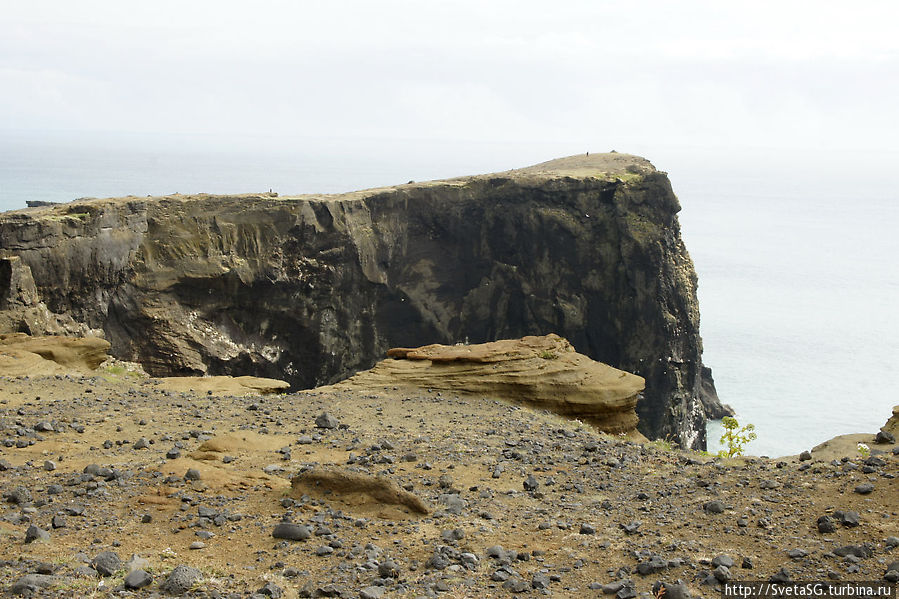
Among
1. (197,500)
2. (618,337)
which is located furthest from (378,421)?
(618,337)

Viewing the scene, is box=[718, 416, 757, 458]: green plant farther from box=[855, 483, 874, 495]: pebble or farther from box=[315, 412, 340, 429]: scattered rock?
box=[315, 412, 340, 429]: scattered rock

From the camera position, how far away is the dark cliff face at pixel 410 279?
3012 centimetres

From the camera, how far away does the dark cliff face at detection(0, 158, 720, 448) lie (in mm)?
30125

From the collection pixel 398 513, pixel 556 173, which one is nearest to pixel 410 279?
pixel 556 173

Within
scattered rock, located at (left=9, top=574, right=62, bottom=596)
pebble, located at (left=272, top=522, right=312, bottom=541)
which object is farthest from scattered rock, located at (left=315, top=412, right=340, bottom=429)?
scattered rock, located at (left=9, top=574, right=62, bottom=596)

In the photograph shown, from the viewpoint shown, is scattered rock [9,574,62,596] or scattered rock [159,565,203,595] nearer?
scattered rock [9,574,62,596]

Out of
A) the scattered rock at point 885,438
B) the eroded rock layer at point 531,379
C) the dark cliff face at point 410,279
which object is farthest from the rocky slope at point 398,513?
the dark cliff face at point 410,279

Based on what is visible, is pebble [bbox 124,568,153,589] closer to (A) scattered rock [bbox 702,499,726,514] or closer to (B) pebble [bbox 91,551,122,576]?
(B) pebble [bbox 91,551,122,576]

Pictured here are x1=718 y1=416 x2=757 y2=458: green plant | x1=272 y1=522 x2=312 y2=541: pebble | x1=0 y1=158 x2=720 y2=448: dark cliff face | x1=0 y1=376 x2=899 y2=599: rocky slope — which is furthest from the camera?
x1=0 y1=158 x2=720 y2=448: dark cliff face

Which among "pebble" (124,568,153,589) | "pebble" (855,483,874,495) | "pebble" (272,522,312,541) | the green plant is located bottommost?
the green plant

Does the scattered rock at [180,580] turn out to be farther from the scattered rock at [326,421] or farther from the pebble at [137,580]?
the scattered rock at [326,421]

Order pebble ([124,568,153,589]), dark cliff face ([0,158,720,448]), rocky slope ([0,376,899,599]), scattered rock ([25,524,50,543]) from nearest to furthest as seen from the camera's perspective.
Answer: pebble ([124,568,153,589]) → rocky slope ([0,376,899,599]) → scattered rock ([25,524,50,543]) → dark cliff face ([0,158,720,448])

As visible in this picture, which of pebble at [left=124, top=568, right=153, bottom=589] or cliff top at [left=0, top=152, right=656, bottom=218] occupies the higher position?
cliff top at [left=0, top=152, right=656, bottom=218]

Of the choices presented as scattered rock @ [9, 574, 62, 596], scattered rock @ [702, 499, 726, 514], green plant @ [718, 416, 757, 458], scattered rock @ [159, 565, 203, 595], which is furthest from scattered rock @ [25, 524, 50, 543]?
green plant @ [718, 416, 757, 458]
